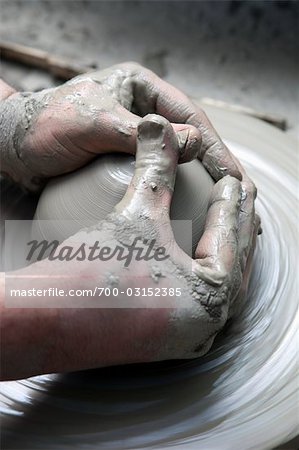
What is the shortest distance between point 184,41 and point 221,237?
1.81 metres

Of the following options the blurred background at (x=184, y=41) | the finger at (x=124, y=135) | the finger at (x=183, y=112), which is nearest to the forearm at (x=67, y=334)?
the finger at (x=124, y=135)

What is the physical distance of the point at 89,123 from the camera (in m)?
1.28

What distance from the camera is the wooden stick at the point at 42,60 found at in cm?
245

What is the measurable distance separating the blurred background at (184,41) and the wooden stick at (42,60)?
4 cm

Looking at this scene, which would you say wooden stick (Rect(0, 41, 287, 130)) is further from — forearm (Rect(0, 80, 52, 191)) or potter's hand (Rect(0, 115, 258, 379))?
potter's hand (Rect(0, 115, 258, 379))

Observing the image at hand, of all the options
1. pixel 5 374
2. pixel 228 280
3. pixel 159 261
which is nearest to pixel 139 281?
pixel 159 261

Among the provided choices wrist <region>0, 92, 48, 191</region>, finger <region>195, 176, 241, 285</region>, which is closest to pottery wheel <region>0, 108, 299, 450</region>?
finger <region>195, 176, 241, 285</region>

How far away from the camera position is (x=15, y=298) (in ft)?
3.60

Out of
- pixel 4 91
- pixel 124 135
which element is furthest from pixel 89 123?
pixel 4 91

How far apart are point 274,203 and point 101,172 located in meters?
0.49

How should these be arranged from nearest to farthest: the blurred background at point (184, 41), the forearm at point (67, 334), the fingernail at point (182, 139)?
the forearm at point (67, 334) < the fingernail at point (182, 139) < the blurred background at point (184, 41)

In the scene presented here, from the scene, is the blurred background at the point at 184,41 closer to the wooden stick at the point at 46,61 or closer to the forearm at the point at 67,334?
the wooden stick at the point at 46,61

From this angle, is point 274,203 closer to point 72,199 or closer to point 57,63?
Answer: point 72,199

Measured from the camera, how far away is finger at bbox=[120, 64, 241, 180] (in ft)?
4.56
